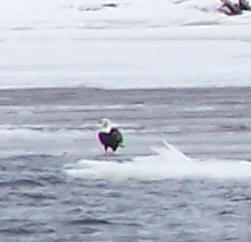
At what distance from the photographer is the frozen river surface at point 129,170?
9633mm

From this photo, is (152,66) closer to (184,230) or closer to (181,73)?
(181,73)

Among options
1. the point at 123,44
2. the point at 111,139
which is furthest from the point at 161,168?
the point at 123,44

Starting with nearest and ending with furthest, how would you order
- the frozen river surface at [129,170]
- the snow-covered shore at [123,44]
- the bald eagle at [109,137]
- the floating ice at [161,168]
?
the frozen river surface at [129,170] < the floating ice at [161,168] < the bald eagle at [109,137] < the snow-covered shore at [123,44]

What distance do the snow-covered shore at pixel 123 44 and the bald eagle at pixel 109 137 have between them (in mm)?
4800

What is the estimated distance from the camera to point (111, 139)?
11945 mm

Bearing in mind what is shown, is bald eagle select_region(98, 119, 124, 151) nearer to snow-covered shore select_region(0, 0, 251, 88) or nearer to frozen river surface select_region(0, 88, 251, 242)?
frozen river surface select_region(0, 88, 251, 242)

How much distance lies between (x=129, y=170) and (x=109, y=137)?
2.20ft

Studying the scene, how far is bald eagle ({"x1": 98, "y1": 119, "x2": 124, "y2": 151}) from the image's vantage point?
39.2 feet

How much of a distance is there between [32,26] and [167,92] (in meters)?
10.1

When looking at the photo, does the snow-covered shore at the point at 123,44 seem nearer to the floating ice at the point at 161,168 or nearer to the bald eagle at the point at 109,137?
the bald eagle at the point at 109,137

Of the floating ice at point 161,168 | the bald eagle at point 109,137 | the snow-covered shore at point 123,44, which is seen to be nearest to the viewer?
the floating ice at point 161,168

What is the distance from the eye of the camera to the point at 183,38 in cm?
2316

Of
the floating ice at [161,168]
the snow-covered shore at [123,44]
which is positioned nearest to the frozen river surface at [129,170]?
the floating ice at [161,168]

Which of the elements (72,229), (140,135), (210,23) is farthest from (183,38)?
(72,229)
